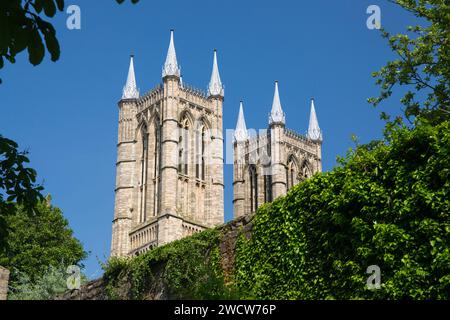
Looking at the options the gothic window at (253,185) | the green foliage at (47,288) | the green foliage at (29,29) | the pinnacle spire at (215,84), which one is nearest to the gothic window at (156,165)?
the pinnacle spire at (215,84)

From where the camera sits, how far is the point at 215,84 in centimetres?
7056

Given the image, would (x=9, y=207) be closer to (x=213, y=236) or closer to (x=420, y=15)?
(x=213, y=236)

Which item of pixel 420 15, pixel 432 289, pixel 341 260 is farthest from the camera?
pixel 420 15

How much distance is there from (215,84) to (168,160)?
380 inches

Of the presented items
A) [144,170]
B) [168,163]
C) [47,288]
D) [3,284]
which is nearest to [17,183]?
[3,284]

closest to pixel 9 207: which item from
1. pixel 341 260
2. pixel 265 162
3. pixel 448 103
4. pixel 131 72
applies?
pixel 341 260

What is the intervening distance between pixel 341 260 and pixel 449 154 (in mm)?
2352

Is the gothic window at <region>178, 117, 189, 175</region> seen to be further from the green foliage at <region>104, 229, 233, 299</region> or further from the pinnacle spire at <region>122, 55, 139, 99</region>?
the green foliage at <region>104, 229, 233, 299</region>

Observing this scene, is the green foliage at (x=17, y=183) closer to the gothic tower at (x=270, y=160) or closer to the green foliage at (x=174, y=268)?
the green foliage at (x=174, y=268)

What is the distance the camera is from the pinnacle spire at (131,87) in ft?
229

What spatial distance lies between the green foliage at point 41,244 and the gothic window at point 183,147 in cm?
2034

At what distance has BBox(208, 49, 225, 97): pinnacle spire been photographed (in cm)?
7002

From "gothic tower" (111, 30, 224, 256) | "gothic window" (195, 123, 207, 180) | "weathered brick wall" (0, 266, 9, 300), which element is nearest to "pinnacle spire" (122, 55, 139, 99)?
"gothic tower" (111, 30, 224, 256)

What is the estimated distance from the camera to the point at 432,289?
10516 mm
